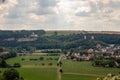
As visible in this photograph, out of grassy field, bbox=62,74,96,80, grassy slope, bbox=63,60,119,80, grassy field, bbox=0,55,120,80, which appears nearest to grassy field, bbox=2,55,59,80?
grassy field, bbox=0,55,120,80

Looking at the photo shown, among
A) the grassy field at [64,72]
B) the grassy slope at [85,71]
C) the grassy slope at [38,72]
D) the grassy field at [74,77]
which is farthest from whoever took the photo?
the grassy slope at [85,71]

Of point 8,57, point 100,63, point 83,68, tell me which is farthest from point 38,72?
point 8,57

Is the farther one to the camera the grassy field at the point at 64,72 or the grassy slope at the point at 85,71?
the grassy slope at the point at 85,71

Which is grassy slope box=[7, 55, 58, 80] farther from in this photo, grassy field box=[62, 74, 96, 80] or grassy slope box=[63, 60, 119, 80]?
grassy slope box=[63, 60, 119, 80]

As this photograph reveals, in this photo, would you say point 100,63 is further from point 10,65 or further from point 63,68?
point 10,65

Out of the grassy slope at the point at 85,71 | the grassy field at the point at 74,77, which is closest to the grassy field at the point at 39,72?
the grassy field at the point at 74,77

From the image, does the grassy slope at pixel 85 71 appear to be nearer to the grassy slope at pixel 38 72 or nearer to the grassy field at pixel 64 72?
the grassy field at pixel 64 72

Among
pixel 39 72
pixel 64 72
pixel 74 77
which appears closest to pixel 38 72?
pixel 39 72

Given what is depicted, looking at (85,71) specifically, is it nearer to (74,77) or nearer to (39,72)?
(74,77)

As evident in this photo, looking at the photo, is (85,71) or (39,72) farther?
(85,71)

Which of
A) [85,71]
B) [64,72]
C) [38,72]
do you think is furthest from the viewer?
[85,71]

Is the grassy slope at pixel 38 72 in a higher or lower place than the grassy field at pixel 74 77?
higher

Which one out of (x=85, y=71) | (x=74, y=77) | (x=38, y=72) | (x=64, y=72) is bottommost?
(x=74, y=77)
